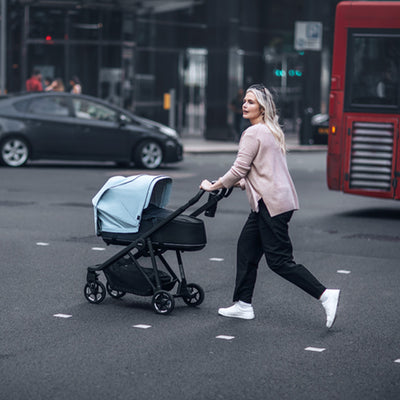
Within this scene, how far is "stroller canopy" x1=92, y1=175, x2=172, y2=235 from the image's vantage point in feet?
24.1

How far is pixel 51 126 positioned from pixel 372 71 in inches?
305

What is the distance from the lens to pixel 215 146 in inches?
1128

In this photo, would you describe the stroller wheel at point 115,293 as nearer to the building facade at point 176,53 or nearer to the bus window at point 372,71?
the bus window at point 372,71

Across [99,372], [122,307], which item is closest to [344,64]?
[122,307]

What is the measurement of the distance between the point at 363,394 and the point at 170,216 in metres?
2.29

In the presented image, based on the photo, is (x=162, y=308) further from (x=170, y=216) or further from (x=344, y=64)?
(x=344, y=64)

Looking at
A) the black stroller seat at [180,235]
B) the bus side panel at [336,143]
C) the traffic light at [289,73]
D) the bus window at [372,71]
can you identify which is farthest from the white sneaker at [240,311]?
the traffic light at [289,73]

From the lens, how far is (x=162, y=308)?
287 inches

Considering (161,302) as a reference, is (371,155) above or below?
above

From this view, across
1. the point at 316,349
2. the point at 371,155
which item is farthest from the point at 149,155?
the point at 316,349

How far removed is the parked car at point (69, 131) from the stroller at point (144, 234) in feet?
39.6

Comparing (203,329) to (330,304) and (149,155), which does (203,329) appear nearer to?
(330,304)

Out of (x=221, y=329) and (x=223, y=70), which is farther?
(x=223, y=70)

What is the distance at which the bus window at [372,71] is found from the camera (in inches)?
538
